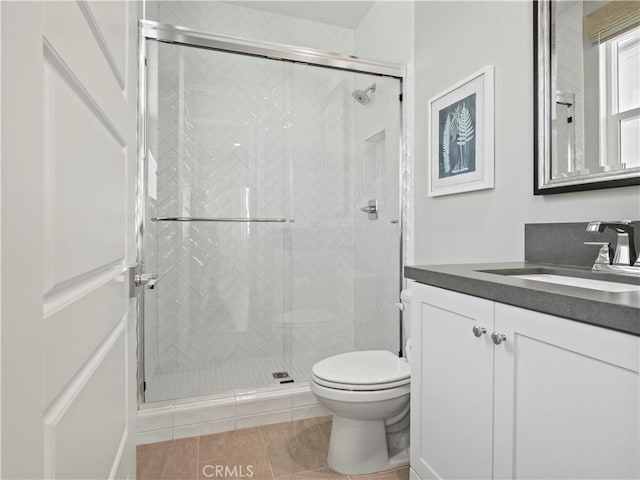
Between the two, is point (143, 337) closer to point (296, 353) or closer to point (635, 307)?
point (296, 353)

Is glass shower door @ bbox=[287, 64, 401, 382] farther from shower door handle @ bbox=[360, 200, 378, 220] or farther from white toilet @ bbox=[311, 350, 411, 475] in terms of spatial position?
white toilet @ bbox=[311, 350, 411, 475]

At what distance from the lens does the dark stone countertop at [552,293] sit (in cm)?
64

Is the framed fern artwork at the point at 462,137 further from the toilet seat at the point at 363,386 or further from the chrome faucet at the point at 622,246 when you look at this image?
the toilet seat at the point at 363,386

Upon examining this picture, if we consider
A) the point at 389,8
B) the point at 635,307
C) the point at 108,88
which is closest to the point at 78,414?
the point at 108,88

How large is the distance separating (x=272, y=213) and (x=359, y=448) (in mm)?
1455

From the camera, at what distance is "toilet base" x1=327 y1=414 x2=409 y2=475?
5.03 ft

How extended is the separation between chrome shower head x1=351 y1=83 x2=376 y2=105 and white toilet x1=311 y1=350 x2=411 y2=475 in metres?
1.63

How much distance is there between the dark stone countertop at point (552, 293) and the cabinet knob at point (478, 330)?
8 cm

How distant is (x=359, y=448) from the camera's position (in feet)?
5.04

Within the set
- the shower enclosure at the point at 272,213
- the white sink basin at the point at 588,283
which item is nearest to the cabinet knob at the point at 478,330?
the white sink basin at the point at 588,283

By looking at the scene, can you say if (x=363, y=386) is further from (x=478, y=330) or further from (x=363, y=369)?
(x=478, y=330)

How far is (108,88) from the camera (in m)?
0.69

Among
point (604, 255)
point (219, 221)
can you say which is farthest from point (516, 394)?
point (219, 221)

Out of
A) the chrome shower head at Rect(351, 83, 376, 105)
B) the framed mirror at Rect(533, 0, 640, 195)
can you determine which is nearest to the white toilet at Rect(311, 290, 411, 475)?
the framed mirror at Rect(533, 0, 640, 195)
